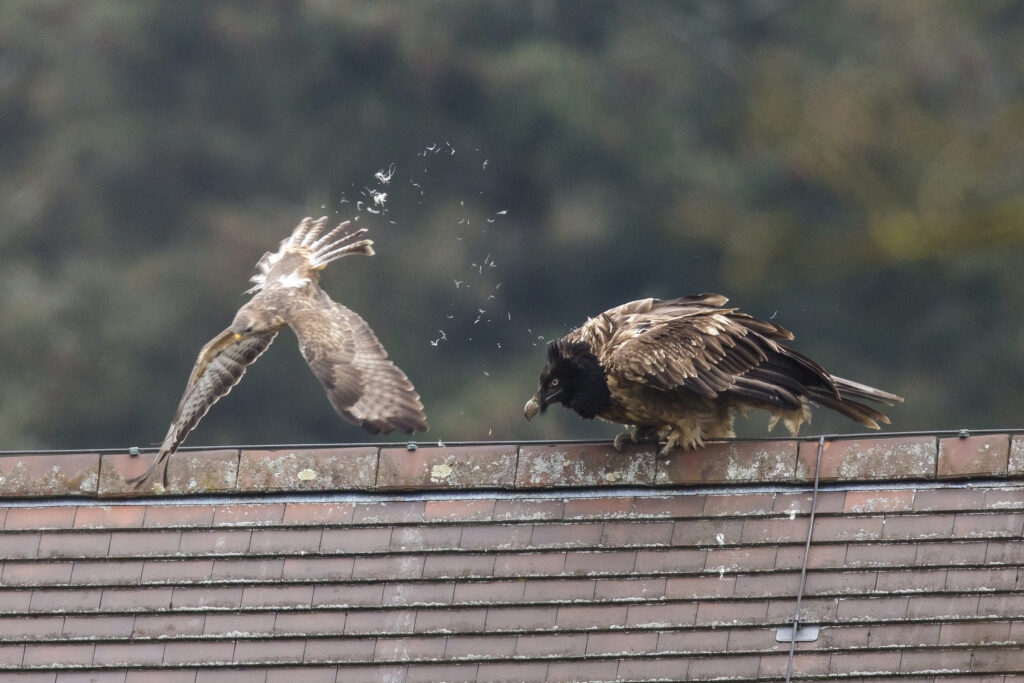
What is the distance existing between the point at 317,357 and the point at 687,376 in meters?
2.12

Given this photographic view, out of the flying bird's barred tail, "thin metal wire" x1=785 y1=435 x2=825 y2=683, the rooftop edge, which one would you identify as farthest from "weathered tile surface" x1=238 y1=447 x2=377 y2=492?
the flying bird's barred tail

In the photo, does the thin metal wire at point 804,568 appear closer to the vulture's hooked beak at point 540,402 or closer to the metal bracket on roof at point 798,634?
the metal bracket on roof at point 798,634

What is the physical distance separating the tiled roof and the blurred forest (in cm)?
1638

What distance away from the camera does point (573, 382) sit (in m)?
9.32

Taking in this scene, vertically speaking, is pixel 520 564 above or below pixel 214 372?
below

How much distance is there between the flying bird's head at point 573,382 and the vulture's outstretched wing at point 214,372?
5.32ft

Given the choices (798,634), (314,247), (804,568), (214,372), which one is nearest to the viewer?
(798,634)

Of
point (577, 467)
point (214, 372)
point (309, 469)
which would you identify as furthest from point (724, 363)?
point (214, 372)

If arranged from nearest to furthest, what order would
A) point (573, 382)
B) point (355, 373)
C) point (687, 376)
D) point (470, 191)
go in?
point (687, 376)
point (573, 382)
point (355, 373)
point (470, 191)

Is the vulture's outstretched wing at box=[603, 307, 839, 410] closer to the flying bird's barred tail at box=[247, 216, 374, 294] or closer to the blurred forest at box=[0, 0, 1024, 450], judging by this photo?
the flying bird's barred tail at box=[247, 216, 374, 294]

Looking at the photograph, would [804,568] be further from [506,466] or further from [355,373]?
[355,373]

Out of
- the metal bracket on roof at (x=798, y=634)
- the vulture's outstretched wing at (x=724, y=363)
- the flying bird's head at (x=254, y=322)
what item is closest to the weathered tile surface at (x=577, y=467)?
the vulture's outstretched wing at (x=724, y=363)

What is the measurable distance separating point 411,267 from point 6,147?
7.14 meters

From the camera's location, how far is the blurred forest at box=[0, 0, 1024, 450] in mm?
26594
